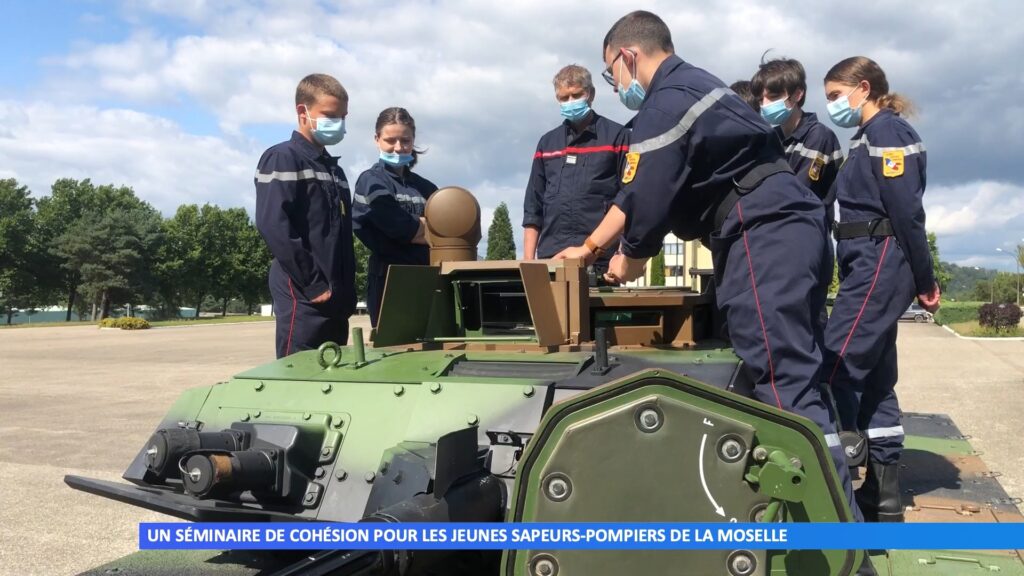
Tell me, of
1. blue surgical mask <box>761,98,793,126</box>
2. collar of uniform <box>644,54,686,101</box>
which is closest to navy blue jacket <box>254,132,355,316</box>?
collar of uniform <box>644,54,686,101</box>

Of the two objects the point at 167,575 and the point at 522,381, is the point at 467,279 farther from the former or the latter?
the point at 167,575

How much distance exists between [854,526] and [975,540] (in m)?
0.47

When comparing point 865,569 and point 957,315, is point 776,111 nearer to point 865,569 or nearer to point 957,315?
point 865,569

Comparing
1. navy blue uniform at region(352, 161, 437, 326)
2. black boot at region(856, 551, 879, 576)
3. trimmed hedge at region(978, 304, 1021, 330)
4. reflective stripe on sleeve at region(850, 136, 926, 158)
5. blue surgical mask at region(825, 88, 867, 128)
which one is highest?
blue surgical mask at region(825, 88, 867, 128)

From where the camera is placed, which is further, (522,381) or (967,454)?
(967,454)

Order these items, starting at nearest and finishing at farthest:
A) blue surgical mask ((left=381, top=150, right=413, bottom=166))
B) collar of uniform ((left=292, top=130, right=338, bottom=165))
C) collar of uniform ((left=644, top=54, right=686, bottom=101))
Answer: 1. collar of uniform ((left=644, top=54, right=686, bottom=101))
2. collar of uniform ((left=292, top=130, right=338, bottom=165))
3. blue surgical mask ((left=381, top=150, right=413, bottom=166))

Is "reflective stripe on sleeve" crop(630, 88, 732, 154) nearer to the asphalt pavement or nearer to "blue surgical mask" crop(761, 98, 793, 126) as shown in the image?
"blue surgical mask" crop(761, 98, 793, 126)

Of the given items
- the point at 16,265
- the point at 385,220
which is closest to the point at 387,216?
the point at 385,220

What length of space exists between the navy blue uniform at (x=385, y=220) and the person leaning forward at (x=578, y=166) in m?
0.92

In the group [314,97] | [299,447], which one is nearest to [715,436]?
[299,447]

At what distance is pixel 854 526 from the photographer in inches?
77.6

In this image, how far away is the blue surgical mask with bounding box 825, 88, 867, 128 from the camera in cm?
470

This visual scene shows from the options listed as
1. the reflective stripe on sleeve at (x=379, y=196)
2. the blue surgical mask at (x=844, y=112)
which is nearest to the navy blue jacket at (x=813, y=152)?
the blue surgical mask at (x=844, y=112)

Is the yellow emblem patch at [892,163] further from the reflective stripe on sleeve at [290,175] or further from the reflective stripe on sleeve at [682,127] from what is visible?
the reflective stripe on sleeve at [290,175]
